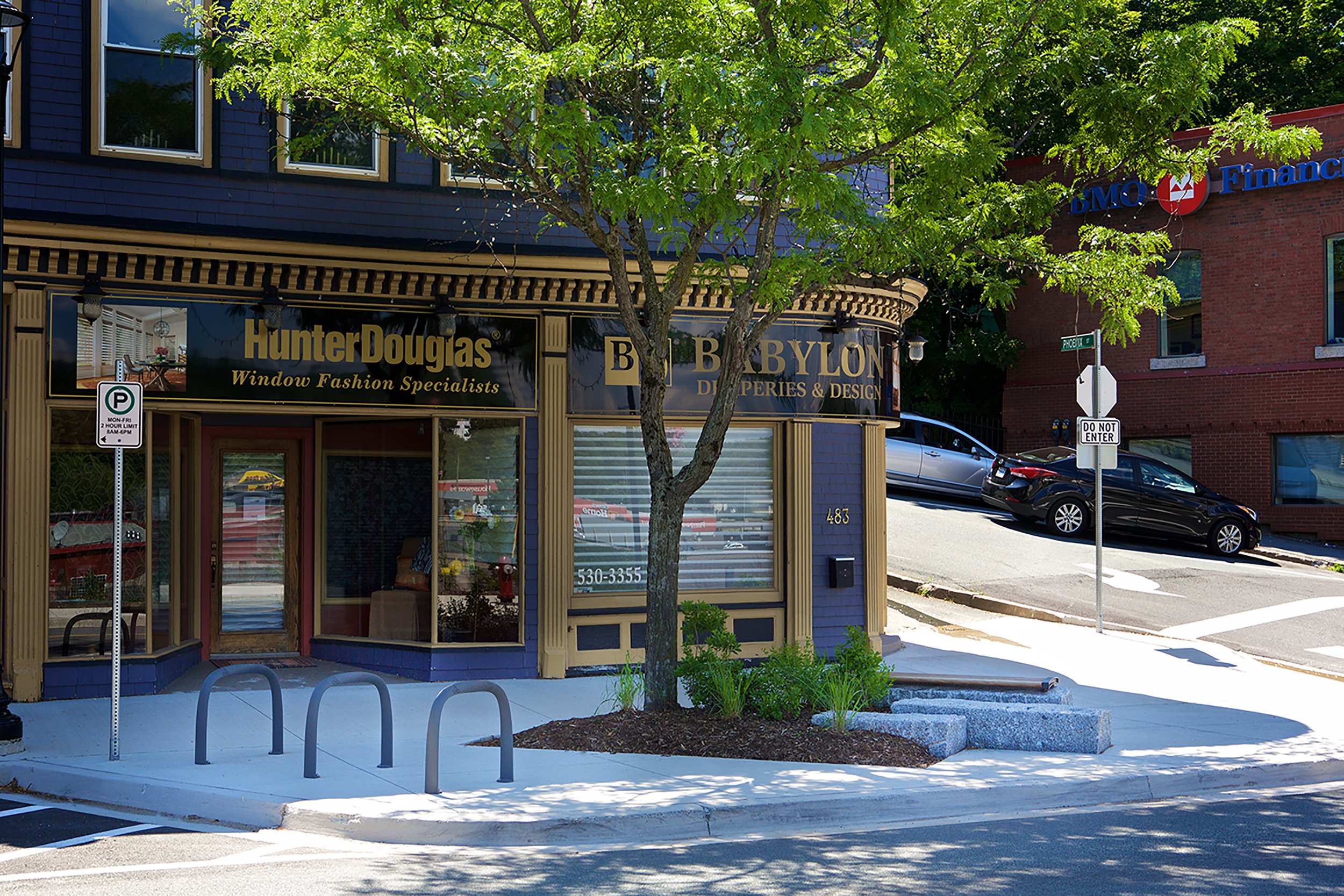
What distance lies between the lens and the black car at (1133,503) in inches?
864

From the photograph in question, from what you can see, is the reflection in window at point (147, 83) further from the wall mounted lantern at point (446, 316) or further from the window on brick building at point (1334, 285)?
the window on brick building at point (1334, 285)

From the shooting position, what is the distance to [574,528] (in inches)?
505

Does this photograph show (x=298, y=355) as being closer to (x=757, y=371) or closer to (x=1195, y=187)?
(x=757, y=371)

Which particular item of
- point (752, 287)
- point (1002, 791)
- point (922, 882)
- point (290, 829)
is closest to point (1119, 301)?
point (752, 287)

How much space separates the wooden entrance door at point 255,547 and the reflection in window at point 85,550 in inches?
56.7

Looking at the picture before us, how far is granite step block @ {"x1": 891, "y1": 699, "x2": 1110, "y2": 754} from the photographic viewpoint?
9141 millimetres

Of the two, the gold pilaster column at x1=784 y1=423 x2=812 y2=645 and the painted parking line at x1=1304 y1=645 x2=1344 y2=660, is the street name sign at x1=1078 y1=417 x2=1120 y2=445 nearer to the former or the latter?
the painted parking line at x1=1304 y1=645 x2=1344 y2=660

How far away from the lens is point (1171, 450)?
27000 mm

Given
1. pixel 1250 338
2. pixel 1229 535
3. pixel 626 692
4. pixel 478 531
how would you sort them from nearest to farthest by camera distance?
pixel 626 692 < pixel 478 531 < pixel 1229 535 < pixel 1250 338

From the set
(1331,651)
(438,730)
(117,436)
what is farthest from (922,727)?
(1331,651)

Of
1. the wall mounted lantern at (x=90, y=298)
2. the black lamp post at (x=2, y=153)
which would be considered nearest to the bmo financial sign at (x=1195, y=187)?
the wall mounted lantern at (x=90, y=298)

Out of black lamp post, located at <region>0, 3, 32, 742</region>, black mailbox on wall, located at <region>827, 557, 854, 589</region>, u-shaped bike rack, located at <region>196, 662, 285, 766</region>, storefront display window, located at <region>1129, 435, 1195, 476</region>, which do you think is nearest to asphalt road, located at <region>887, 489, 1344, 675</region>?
storefront display window, located at <region>1129, 435, 1195, 476</region>

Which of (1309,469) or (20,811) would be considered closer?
(20,811)

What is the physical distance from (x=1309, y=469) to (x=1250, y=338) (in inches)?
116
